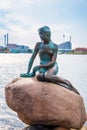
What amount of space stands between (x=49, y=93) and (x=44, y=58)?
4.05ft

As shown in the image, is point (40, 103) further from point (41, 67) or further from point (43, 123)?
point (41, 67)

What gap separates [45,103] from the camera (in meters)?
7.55

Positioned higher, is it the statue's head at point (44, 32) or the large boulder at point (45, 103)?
the statue's head at point (44, 32)

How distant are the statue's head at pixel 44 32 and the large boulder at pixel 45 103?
3.90 feet

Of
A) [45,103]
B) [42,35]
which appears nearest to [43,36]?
[42,35]

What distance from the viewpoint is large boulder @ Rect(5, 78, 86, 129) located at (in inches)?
297

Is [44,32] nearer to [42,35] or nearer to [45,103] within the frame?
[42,35]

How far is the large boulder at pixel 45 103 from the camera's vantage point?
755cm

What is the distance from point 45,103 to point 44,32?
1816mm

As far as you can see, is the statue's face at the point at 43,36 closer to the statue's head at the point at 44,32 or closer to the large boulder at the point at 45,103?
the statue's head at the point at 44,32

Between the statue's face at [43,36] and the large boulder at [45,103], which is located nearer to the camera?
the large boulder at [45,103]

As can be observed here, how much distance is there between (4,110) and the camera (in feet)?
52.3

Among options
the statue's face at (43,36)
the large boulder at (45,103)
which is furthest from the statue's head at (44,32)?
the large boulder at (45,103)

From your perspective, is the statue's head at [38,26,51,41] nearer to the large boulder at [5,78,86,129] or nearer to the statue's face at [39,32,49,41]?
the statue's face at [39,32,49,41]
